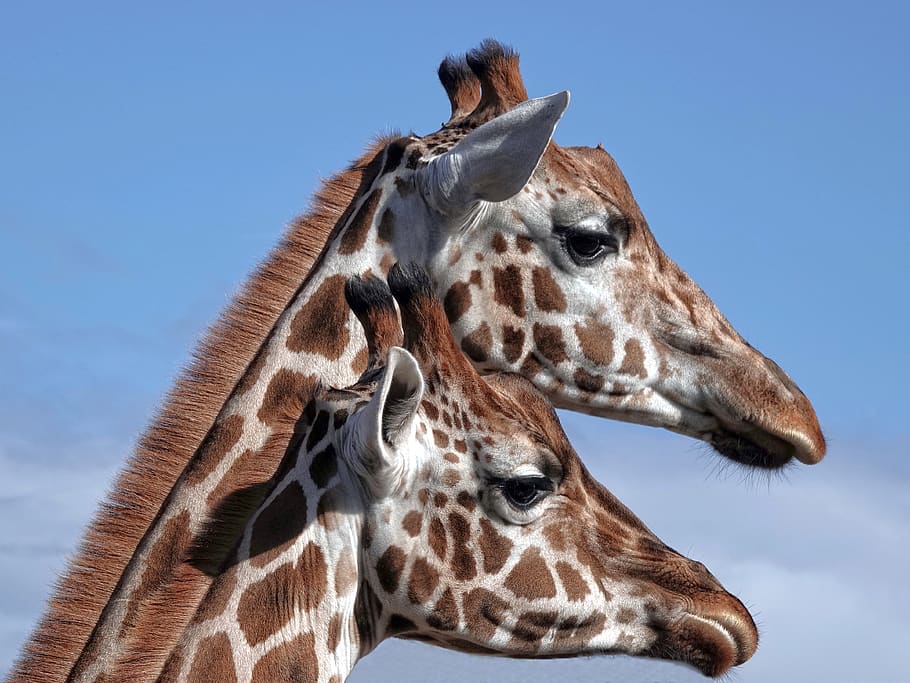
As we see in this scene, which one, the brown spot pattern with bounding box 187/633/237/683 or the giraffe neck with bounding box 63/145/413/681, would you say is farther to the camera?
the giraffe neck with bounding box 63/145/413/681

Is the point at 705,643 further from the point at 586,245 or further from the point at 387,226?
the point at 387,226

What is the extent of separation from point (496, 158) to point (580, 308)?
1.01 metres

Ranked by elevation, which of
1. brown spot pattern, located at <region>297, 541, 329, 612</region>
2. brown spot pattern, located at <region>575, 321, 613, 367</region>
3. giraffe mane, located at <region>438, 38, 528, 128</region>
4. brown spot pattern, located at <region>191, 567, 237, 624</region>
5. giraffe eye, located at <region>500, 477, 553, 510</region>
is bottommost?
brown spot pattern, located at <region>191, 567, 237, 624</region>

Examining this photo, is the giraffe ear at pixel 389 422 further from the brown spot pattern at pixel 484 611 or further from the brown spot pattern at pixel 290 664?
the brown spot pattern at pixel 290 664

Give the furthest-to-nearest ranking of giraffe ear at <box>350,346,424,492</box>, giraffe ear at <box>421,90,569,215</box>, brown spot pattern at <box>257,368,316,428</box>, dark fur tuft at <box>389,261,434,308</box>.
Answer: giraffe ear at <box>421,90,569,215</box>
brown spot pattern at <box>257,368,316,428</box>
dark fur tuft at <box>389,261,434,308</box>
giraffe ear at <box>350,346,424,492</box>

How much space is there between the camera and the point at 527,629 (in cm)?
803

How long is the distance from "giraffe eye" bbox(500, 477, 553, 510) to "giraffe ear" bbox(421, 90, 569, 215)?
2.16 metres

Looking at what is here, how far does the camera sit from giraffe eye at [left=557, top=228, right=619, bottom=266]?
1020 centimetres

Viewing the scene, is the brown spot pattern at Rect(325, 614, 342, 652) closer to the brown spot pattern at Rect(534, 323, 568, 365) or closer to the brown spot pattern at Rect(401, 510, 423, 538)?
the brown spot pattern at Rect(401, 510, 423, 538)

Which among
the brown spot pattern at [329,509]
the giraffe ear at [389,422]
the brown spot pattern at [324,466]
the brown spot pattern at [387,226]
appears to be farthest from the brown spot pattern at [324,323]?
the giraffe ear at [389,422]

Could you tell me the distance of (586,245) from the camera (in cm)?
1025

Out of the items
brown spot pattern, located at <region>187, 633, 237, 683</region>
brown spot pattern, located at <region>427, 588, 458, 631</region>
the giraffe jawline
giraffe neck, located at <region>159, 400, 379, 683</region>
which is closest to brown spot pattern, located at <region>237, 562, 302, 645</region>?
giraffe neck, located at <region>159, 400, 379, 683</region>

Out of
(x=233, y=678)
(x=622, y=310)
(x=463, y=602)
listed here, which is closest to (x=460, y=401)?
(x=463, y=602)

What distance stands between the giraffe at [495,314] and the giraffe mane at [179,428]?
1cm
